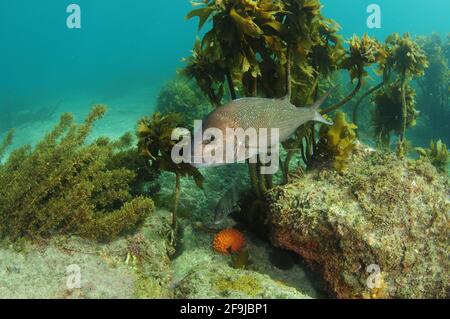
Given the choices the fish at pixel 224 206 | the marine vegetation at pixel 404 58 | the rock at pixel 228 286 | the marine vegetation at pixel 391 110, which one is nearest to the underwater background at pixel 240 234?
the rock at pixel 228 286

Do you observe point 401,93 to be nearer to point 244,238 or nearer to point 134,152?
point 244,238

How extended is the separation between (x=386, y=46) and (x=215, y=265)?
14.0ft

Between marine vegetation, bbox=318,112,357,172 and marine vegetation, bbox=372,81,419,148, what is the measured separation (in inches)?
81.8

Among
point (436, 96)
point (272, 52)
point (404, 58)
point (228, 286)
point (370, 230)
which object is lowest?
point (228, 286)

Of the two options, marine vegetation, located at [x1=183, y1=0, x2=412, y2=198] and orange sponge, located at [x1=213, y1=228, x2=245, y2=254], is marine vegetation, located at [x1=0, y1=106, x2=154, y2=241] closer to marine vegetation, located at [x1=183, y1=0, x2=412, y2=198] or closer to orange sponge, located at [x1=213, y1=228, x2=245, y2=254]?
orange sponge, located at [x1=213, y1=228, x2=245, y2=254]

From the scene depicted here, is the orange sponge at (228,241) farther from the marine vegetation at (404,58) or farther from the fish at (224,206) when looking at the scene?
the marine vegetation at (404,58)

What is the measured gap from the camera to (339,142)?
4168 millimetres

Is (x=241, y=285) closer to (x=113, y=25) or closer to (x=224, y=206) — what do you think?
(x=224, y=206)

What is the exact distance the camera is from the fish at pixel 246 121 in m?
2.73

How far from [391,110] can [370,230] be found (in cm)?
327

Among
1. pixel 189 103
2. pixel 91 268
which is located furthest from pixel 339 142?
pixel 189 103

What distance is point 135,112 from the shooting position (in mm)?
18203

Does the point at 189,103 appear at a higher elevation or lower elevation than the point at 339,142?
higher

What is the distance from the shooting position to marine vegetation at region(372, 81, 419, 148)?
5811 millimetres
